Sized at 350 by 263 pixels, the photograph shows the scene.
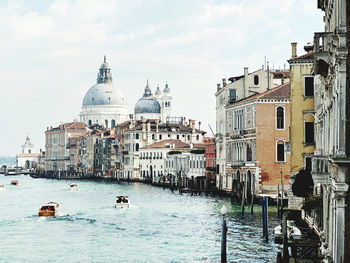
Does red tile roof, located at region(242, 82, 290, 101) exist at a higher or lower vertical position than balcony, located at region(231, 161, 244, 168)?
higher

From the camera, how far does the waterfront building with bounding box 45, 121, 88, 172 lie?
379 ft

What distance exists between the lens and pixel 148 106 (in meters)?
115

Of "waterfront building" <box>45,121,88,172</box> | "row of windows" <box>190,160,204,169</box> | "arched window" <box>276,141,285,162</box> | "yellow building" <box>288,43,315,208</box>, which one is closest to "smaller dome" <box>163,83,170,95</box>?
"waterfront building" <box>45,121,88,172</box>

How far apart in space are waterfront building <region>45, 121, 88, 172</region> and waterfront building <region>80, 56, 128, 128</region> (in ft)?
24.6

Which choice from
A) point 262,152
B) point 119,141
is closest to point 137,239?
point 262,152

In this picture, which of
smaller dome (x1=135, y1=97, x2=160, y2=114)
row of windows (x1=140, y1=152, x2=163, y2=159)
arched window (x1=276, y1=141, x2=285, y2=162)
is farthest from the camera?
smaller dome (x1=135, y1=97, x2=160, y2=114)

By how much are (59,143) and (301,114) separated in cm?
9733

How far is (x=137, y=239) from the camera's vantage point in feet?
72.7

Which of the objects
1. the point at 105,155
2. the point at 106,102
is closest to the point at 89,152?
the point at 105,155

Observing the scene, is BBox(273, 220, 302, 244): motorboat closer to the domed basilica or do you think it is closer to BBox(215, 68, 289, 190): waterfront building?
BBox(215, 68, 289, 190): waterfront building

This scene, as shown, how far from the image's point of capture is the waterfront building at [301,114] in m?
24.3

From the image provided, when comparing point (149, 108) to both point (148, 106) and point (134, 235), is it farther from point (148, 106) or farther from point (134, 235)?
point (134, 235)

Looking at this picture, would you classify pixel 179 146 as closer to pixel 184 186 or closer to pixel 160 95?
pixel 184 186

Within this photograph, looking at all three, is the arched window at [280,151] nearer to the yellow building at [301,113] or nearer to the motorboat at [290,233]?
the yellow building at [301,113]
